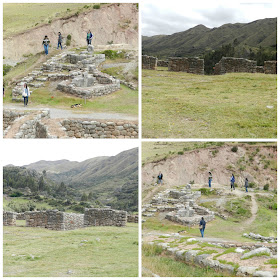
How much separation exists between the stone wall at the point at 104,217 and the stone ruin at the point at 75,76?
6.61 metres

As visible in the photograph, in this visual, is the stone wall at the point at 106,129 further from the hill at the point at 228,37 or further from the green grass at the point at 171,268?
the hill at the point at 228,37

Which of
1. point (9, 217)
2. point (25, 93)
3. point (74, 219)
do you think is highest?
point (25, 93)

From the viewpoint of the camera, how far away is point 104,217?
790 inches

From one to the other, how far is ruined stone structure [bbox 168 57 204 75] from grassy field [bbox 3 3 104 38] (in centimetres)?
2215

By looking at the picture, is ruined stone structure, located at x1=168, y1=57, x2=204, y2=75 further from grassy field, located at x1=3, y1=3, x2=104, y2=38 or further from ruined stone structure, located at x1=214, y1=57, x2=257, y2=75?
grassy field, located at x1=3, y1=3, x2=104, y2=38

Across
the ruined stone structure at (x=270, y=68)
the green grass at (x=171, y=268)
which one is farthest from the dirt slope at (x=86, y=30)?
the green grass at (x=171, y=268)

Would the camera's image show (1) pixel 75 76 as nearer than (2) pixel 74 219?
No

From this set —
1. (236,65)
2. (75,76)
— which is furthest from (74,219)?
(236,65)

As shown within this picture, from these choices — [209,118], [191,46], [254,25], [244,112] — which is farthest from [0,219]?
[254,25]

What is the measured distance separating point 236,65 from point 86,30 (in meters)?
23.4

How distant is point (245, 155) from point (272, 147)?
3.69m

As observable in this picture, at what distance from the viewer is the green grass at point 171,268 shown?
40.2 feet

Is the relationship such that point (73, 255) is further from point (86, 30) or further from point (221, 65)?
point (86, 30)

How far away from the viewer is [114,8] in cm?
4672
